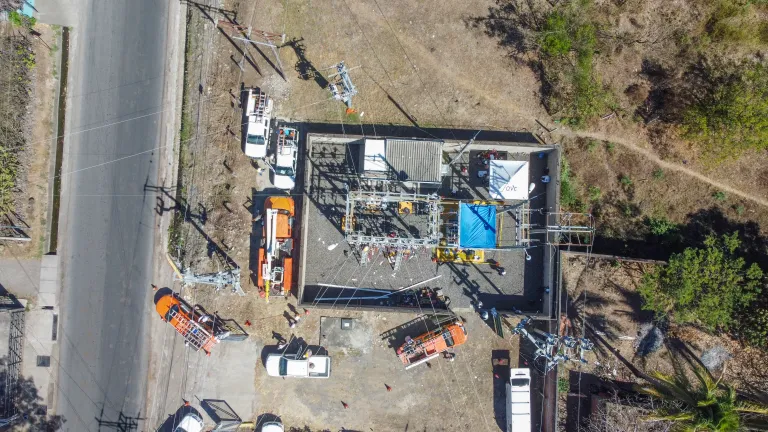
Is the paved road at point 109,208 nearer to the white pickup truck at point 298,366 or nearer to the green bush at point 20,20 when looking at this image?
the green bush at point 20,20

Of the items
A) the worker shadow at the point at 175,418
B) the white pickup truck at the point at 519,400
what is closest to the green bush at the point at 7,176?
Result: the worker shadow at the point at 175,418

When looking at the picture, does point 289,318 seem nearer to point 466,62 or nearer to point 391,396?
point 391,396

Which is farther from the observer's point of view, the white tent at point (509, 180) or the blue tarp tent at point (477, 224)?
the white tent at point (509, 180)

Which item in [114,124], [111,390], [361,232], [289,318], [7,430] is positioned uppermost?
[114,124]

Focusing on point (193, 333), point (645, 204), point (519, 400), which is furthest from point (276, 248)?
point (645, 204)

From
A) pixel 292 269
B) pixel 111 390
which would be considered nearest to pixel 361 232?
pixel 292 269

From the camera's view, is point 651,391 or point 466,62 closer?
point 651,391

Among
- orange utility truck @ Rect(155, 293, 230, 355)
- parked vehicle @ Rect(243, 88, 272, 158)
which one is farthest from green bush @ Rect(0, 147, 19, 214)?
parked vehicle @ Rect(243, 88, 272, 158)
